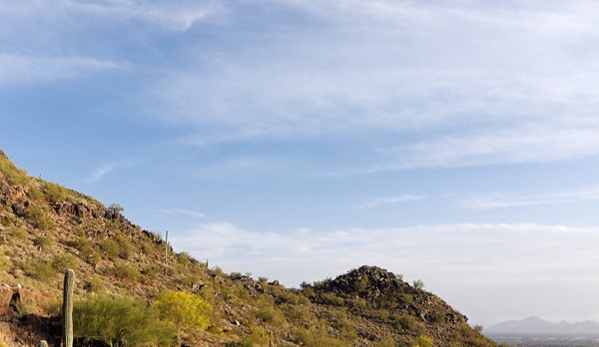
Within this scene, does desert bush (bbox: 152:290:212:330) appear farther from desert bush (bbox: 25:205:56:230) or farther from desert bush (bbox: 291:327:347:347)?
desert bush (bbox: 291:327:347:347)

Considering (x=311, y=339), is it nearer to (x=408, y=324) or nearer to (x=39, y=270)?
(x=39, y=270)

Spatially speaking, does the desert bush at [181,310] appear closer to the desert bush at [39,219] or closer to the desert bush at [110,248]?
the desert bush at [110,248]

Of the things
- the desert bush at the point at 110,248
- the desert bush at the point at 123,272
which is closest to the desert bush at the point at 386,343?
the desert bush at the point at 123,272

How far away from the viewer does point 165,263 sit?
36469 millimetres

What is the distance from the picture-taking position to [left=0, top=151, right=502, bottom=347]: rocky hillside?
63.1ft

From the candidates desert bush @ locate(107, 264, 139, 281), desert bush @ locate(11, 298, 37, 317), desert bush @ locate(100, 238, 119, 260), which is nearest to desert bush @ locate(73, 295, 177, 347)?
desert bush @ locate(11, 298, 37, 317)

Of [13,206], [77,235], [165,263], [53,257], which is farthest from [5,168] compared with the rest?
[165,263]

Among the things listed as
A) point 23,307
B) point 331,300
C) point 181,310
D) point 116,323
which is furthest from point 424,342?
point 23,307

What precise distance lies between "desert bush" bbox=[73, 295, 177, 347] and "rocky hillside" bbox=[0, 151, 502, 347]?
0.14ft

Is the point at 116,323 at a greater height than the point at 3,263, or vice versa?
the point at 3,263

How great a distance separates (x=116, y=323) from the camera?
19.1 meters

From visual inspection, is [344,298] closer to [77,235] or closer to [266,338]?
[266,338]

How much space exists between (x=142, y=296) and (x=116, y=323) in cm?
909

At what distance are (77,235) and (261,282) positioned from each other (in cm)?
2259
